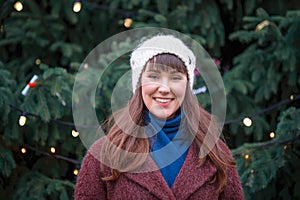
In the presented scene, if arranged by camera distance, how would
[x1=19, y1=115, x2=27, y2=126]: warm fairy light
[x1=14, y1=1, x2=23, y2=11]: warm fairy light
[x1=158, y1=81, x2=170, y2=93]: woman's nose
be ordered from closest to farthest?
[x1=158, y1=81, x2=170, y2=93]: woman's nose < [x1=19, y1=115, x2=27, y2=126]: warm fairy light < [x1=14, y1=1, x2=23, y2=11]: warm fairy light

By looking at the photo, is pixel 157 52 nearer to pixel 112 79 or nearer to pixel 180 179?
pixel 180 179

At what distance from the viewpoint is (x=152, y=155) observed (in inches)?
91.0

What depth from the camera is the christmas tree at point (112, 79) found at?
11.5 feet

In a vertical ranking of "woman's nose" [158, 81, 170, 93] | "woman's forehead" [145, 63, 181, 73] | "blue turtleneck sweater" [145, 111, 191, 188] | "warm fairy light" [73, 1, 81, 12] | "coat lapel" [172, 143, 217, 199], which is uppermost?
"warm fairy light" [73, 1, 81, 12]

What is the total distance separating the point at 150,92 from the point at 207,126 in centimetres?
33

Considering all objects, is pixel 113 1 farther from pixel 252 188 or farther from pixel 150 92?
pixel 150 92

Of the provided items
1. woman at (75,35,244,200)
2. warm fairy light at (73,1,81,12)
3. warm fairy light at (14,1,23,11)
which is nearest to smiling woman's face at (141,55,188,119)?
woman at (75,35,244,200)

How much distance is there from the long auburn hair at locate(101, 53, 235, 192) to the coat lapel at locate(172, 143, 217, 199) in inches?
0.9

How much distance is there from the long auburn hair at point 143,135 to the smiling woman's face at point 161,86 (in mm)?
19

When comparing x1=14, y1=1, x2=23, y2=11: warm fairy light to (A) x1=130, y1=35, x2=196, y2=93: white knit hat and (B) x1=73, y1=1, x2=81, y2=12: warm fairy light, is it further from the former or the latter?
(A) x1=130, y1=35, x2=196, y2=93: white knit hat

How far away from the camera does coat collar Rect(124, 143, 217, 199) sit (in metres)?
2.27

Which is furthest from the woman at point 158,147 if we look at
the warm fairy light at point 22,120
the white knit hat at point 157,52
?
the warm fairy light at point 22,120

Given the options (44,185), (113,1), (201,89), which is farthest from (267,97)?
(44,185)

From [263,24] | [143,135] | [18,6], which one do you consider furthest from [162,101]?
[18,6]
